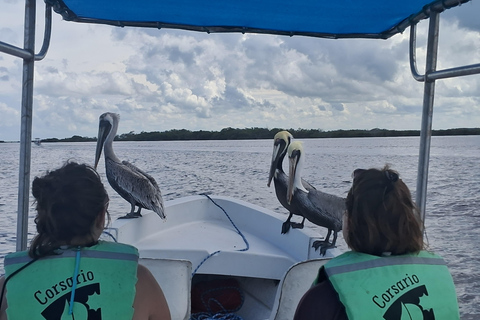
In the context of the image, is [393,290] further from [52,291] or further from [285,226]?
Result: [285,226]

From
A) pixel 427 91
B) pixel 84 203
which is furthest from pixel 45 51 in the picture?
pixel 427 91

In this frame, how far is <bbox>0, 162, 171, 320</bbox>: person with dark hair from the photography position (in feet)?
4.76

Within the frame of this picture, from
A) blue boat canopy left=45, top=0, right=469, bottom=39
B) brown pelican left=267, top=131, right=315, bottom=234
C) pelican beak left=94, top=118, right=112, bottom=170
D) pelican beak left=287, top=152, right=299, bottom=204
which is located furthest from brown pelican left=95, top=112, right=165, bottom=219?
blue boat canopy left=45, top=0, right=469, bottom=39

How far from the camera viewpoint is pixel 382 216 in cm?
143

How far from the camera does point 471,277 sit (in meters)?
8.39

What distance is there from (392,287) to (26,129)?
5.91ft

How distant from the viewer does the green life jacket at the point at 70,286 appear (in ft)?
4.74

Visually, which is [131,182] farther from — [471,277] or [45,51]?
[471,277]

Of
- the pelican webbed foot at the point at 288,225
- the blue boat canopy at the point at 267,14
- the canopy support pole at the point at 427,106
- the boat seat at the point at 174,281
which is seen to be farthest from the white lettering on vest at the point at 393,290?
the pelican webbed foot at the point at 288,225

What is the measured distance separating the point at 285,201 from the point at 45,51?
2228 mm

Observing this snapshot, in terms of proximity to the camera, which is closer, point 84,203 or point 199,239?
point 84,203

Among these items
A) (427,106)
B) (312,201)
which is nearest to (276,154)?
(312,201)

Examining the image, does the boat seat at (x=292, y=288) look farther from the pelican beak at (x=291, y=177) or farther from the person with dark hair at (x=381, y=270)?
the pelican beak at (x=291, y=177)

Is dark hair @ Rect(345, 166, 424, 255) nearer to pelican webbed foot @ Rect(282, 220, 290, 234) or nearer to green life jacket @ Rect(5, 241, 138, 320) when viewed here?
green life jacket @ Rect(5, 241, 138, 320)
